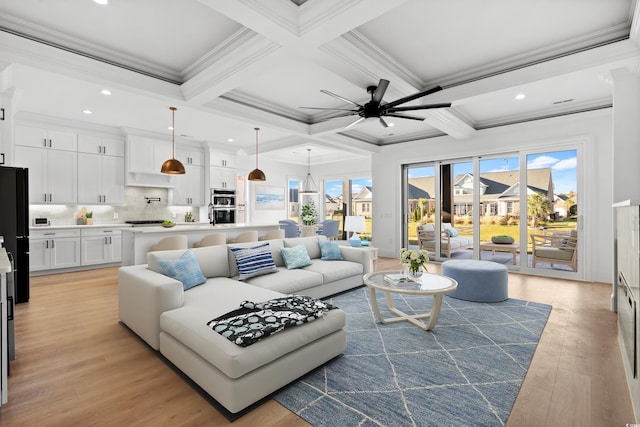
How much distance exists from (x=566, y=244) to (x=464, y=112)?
2784mm

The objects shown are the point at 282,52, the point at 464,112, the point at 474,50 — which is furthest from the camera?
the point at 464,112

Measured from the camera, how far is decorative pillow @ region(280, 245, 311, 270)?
13.3 ft

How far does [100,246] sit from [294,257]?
4342 millimetres

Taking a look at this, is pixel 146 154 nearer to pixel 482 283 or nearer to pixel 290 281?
pixel 290 281

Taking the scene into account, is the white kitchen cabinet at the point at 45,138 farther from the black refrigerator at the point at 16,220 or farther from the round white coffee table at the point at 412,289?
the round white coffee table at the point at 412,289

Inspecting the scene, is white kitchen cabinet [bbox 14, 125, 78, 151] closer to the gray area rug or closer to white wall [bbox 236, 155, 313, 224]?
white wall [bbox 236, 155, 313, 224]

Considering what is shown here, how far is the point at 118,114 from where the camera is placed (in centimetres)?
542

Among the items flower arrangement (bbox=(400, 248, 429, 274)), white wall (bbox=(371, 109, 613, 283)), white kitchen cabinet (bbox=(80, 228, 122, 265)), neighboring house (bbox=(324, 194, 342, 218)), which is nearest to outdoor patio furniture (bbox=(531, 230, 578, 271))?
white wall (bbox=(371, 109, 613, 283))

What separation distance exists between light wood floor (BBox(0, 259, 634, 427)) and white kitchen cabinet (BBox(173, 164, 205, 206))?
407 centimetres

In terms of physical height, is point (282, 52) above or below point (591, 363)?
above

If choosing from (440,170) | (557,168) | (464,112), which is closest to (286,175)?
(440,170)

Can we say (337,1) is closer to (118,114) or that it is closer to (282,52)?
(282,52)

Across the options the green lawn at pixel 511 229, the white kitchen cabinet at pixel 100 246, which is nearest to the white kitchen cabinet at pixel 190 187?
the white kitchen cabinet at pixel 100 246

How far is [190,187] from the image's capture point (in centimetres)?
758
